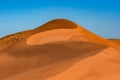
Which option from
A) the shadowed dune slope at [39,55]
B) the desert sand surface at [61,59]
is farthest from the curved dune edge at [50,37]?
the shadowed dune slope at [39,55]

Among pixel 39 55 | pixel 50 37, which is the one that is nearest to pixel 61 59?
pixel 39 55

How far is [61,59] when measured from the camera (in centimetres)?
1248

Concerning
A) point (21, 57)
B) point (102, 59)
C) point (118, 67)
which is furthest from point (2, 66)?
point (118, 67)

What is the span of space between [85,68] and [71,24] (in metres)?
15.0

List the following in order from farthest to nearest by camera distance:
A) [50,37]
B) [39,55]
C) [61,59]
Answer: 1. [50,37]
2. [39,55]
3. [61,59]

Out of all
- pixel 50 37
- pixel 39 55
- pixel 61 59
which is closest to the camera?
pixel 61 59

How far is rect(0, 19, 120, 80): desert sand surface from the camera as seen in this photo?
29.4 feet

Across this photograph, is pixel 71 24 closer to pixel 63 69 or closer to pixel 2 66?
pixel 2 66

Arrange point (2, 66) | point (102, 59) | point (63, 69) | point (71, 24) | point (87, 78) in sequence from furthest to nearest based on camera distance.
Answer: point (71, 24) < point (2, 66) < point (102, 59) < point (63, 69) < point (87, 78)

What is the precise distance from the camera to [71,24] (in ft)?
79.2

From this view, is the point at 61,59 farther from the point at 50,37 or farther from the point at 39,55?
the point at 50,37

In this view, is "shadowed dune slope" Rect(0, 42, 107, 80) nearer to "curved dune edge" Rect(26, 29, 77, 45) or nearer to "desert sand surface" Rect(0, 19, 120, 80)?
"desert sand surface" Rect(0, 19, 120, 80)

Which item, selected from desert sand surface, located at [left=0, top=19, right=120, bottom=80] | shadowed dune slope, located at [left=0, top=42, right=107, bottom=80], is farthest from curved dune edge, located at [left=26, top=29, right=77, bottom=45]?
shadowed dune slope, located at [left=0, top=42, right=107, bottom=80]

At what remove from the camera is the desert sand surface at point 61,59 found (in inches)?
353
